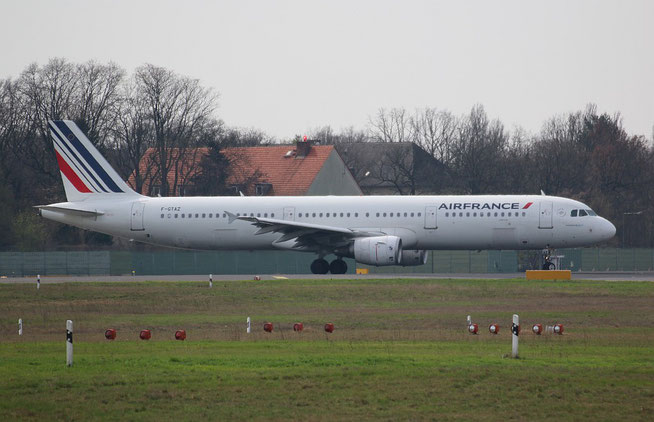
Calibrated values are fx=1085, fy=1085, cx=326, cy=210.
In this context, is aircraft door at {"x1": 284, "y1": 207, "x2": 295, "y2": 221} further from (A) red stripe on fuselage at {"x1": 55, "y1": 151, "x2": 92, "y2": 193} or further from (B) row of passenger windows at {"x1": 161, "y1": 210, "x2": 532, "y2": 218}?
(A) red stripe on fuselage at {"x1": 55, "y1": 151, "x2": 92, "y2": 193}

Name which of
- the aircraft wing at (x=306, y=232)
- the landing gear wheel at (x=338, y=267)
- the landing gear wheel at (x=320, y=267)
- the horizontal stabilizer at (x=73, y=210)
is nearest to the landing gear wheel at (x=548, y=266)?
the aircraft wing at (x=306, y=232)

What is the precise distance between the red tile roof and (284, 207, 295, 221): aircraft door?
30.4m

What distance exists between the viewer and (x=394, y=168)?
98812 mm

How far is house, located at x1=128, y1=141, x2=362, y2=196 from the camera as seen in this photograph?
80.9m

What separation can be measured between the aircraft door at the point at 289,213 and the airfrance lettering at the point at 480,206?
6998 millimetres

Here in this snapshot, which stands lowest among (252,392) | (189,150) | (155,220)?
(252,392)

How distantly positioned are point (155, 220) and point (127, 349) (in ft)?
101

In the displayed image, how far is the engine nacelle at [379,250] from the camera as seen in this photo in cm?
4638

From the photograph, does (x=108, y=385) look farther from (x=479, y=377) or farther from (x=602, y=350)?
(x=602, y=350)

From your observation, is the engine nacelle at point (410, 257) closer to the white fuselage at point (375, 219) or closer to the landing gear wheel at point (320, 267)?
the white fuselage at point (375, 219)

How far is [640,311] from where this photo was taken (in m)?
30.3

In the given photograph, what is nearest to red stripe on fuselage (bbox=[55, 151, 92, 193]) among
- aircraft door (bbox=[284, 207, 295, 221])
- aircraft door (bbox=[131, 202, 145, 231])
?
aircraft door (bbox=[131, 202, 145, 231])

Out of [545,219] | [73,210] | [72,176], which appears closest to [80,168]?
[72,176]

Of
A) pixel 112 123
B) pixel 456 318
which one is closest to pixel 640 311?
pixel 456 318
